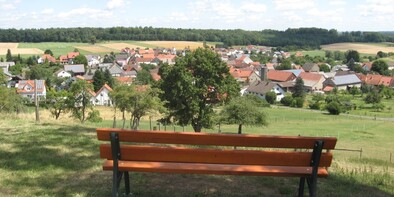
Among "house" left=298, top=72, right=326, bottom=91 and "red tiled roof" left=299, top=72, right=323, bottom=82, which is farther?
"red tiled roof" left=299, top=72, right=323, bottom=82

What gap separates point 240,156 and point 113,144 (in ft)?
4.87

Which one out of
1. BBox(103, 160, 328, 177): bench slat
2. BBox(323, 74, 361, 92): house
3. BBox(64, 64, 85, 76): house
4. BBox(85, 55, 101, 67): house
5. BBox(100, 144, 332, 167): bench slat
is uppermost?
BBox(100, 144, 332, 167): bench slat

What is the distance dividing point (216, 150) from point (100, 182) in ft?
6.90

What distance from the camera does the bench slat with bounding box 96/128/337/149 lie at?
4465mm

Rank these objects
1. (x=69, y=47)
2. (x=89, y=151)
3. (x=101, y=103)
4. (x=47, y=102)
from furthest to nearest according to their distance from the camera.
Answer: (x=69, y=47), (x=101, y=103), (x=47, y=102), (x=89, y=151)

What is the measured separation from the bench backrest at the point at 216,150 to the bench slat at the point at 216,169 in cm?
6

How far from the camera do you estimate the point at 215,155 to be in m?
4.70

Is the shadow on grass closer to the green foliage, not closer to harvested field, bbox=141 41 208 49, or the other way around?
the green foliage

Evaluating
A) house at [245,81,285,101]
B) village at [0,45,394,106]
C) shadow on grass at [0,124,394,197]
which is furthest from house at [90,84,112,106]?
shadow on grass at [0,124,394,197]

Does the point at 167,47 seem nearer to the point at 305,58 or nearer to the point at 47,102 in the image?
the point at 305,58

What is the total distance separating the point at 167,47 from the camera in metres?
169

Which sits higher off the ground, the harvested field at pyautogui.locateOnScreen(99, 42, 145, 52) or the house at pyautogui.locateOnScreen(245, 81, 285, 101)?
the harvested field at pyautogui.locateOnScreen(99, 42, 145, 52)

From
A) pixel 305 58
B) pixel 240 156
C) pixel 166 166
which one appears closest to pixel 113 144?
pixel 166 166

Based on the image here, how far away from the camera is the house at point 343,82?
9384cm
